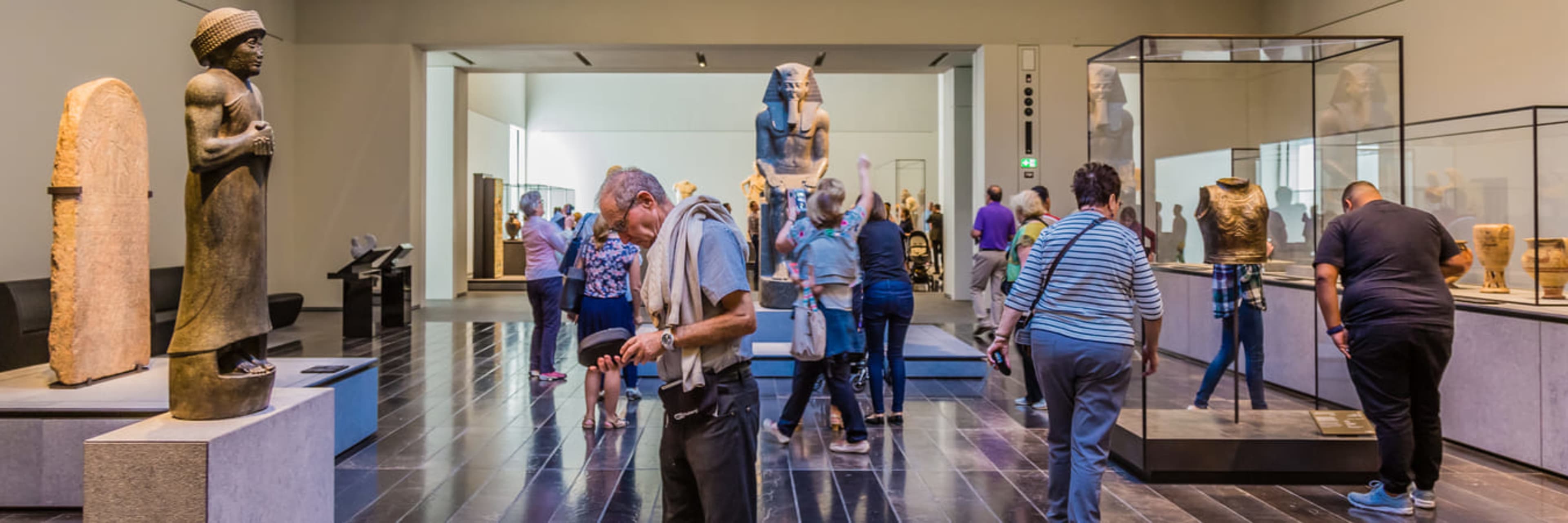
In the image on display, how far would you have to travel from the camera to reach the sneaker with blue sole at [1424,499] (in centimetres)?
365

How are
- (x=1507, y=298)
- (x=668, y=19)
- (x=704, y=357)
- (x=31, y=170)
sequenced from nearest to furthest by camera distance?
(x=704, y=357) < (x=1507, y=298) < (x=31, y=170) < (x=668, y=19)

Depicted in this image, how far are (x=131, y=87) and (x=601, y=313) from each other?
583 centimetres

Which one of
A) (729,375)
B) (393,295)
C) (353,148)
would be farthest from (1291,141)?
(353,148)

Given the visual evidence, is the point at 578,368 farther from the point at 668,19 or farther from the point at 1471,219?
the point at 1471,219

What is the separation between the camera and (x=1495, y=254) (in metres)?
5.14

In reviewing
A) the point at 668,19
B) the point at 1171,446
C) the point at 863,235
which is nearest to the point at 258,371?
the point at 863,235

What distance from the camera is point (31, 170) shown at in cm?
729

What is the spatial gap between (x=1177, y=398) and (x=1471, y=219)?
136 inches

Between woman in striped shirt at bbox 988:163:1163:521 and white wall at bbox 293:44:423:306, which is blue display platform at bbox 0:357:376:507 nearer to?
woman in striped shirt at bbox 988:163:1163:521

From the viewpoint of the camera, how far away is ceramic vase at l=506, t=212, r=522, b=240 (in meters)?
17.4

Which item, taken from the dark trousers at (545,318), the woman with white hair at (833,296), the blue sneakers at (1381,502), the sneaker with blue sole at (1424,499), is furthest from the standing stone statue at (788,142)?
the sneaker with blue sole at (1424,499)

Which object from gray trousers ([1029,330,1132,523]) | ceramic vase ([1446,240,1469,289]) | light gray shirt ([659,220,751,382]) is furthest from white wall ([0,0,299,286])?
ceramic vase ([1446,240,1469,289])

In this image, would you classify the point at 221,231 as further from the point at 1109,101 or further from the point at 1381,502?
the point at 1381,502

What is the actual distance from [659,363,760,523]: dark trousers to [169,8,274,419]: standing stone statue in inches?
55.7
